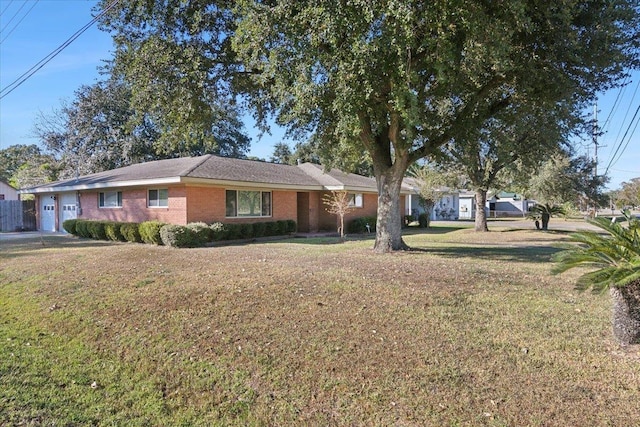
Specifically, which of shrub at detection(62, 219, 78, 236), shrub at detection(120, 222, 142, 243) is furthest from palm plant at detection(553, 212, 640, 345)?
shrub at detection(62, 219, 78, 236)

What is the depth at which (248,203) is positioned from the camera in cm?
1939

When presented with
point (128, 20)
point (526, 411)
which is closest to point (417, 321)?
point (526, 411)

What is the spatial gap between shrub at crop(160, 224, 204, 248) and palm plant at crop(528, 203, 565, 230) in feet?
72.2

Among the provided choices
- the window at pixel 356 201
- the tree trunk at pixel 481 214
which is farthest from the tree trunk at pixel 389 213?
the tree trunk at pixel 481 214

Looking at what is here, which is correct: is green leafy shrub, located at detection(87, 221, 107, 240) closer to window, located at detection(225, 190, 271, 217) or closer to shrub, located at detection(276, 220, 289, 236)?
window, located at detection(225, 190, 271, 217)

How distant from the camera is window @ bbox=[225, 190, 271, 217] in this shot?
18594 mm

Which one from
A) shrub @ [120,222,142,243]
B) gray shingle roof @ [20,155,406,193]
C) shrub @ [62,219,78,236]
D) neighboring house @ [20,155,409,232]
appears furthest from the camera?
shrub @ [62,219,78,236]

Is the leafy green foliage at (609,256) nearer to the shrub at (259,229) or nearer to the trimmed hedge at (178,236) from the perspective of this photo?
the trimmed hedge at (178,236)

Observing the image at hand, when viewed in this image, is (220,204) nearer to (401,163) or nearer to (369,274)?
(401,163)

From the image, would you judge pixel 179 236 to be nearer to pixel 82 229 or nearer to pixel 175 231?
pixel 175 231

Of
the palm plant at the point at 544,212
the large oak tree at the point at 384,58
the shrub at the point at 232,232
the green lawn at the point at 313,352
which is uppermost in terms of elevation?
the large oak tree at the point at 384,58

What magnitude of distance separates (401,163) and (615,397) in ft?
28.7

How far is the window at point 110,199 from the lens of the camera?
19953 mm

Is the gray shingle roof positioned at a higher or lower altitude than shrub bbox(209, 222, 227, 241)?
higher
